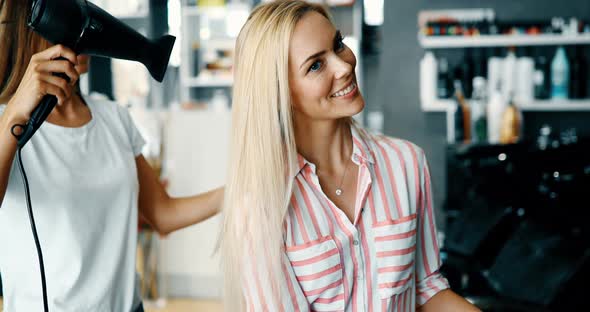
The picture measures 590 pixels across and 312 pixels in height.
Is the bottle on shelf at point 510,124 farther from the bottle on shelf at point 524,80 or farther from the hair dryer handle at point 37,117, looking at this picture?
the hair dryer handle at point 37,117

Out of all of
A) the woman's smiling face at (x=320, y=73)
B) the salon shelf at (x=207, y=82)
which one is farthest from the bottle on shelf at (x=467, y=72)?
the salon shelf at (x=207, y=82)

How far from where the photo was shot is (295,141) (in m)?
1.34

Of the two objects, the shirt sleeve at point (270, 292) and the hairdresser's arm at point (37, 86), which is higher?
the hairdresser's arm at point (37, 86)

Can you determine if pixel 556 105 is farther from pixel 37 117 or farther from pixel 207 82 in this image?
pixel 207 82

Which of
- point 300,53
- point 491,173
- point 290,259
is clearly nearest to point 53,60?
point 300,53

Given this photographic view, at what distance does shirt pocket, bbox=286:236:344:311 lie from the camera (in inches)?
46.8

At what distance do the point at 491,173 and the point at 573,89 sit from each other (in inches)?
43.5

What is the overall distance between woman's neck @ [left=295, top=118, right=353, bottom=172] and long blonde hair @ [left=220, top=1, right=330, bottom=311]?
0.31 feet

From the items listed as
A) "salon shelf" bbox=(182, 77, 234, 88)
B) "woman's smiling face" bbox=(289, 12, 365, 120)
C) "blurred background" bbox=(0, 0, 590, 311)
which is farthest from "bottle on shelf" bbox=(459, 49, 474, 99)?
"salon shelf" bbox=(182, 77, 234, 88)

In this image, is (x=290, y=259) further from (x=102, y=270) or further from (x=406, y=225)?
(x=102, y=270)

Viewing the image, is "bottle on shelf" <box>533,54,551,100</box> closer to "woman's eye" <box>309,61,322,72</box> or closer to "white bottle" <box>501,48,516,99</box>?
"white bottle" <box>501,48,516,99</box>

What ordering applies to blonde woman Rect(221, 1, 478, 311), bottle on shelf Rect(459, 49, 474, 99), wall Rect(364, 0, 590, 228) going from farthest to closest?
wall Rect(364, 0, 590, 228), bottle on shelf Rect(459, 49, 474, 99), blonde woman Rect(221, 1, 478, 311)

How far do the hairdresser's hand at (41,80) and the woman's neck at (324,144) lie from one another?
52 cm

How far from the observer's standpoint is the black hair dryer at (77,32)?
0.97m
